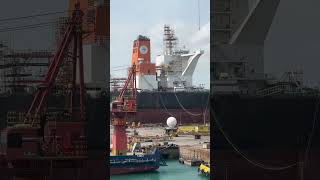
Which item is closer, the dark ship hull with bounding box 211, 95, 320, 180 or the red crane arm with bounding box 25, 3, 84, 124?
the red crane arm with bounding box 25, 3, 84, 124

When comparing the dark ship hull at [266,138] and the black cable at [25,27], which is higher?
the black cable at [25,27]

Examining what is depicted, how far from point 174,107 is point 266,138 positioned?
13.2 meters

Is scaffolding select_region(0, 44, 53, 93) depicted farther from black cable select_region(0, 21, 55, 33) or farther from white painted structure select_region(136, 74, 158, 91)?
white painted structure select_region(136, 74, 158, 91)

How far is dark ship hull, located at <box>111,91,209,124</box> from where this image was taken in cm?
1864

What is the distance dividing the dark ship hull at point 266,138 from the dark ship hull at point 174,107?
1260 cm

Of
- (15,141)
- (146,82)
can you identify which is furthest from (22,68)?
(146,82)

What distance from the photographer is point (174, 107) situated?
19062mm

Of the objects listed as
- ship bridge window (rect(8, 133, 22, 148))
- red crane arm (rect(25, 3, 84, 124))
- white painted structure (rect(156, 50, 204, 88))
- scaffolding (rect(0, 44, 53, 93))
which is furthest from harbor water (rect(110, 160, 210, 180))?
white painted structure (rect(156, 50, 204, 88))

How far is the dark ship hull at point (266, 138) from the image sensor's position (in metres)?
5.81

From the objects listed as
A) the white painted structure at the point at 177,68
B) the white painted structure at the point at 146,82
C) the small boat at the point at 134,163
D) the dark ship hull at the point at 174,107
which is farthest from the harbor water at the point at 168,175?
the white painted structure at the point at 177,68

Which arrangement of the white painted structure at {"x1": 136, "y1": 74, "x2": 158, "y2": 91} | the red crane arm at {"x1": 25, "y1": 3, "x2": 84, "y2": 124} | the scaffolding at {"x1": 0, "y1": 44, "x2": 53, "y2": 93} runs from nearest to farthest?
the red crane arm at {"x1": 25, "y1": 3, "x2": 84, "y2": 124}
the scaffolding at {"x1": 0, "y1": 44, "x2": 53, "y2": 93}
the white painted structure at {"x1": 136, "y1": 74, "x2": 158, "y2": 91}

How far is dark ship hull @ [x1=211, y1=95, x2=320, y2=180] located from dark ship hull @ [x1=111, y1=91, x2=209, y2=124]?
12.6 meters

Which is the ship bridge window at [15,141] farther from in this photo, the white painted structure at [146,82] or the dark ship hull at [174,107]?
the dark ship hull at [174,107]

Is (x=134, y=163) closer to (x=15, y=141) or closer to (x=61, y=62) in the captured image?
(x=61, y=62)
